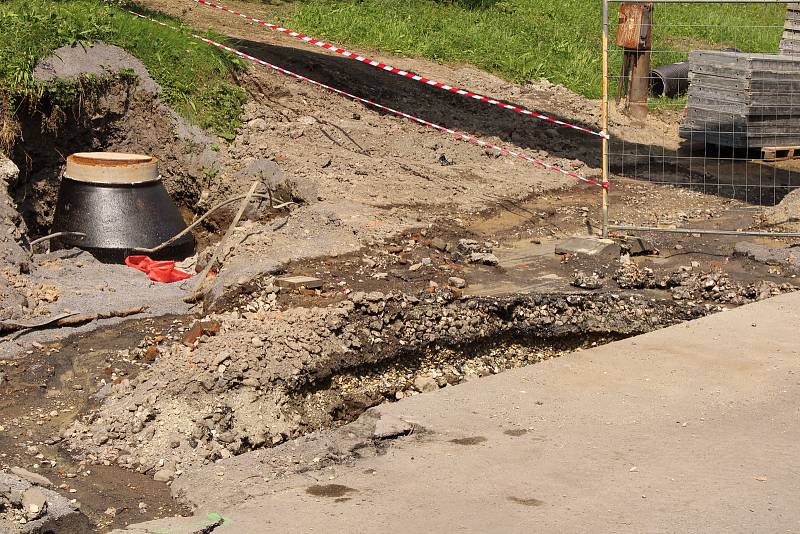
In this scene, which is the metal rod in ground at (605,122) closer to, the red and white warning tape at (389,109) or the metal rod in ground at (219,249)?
the red and white warning tape at (389,109)

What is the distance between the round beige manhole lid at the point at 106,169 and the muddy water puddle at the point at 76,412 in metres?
2.02

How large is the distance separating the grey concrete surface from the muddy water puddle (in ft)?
1.16

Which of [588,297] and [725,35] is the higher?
[725,35]

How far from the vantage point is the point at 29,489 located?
16.2 feet

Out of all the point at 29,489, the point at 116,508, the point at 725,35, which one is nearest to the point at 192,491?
the point at 116,508

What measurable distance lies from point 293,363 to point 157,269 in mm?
2837

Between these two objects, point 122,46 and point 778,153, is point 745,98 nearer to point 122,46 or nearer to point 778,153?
point 778,153

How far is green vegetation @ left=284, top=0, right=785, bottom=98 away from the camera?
1498 cm

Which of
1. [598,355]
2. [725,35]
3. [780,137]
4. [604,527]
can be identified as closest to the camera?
[604,527]

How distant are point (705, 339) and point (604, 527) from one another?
2.67 m

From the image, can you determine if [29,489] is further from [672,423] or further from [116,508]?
[672,423]

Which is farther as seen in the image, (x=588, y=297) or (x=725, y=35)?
(x=725, y=35)

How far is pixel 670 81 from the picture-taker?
51.3 ft

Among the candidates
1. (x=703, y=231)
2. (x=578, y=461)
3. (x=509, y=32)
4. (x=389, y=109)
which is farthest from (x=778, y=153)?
(x=578, y=461)
